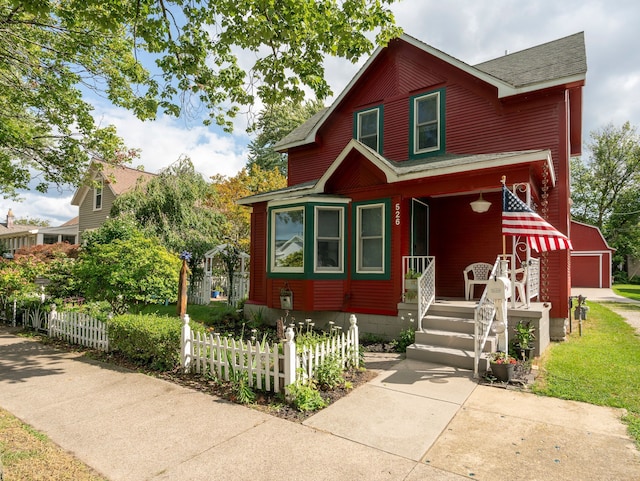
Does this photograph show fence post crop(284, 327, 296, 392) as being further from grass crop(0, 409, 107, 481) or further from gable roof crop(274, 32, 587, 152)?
gable roof crop(274, 32, 587, 152)

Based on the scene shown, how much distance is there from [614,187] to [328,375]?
146 ft

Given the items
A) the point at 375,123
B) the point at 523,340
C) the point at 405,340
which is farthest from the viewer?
the point at 375,123

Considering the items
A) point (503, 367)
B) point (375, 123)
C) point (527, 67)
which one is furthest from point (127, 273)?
point (527, 67)

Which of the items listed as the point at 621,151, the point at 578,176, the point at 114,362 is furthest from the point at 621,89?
the point at 114,362

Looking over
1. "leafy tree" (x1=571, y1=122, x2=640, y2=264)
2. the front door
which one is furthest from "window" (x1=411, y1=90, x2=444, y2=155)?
"leafy tree" (x1=571, y1=122, x2=640, y2=264)

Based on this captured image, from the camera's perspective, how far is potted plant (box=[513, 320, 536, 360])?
21.2 ft

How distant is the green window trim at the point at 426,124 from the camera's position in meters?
9.99

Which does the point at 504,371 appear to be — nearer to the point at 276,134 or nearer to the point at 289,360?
the point at 289,360

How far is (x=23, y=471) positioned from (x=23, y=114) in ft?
42.7

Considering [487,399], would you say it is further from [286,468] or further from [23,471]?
[23,471]

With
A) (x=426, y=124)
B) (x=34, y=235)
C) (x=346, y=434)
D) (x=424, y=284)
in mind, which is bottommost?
(x=346, y=434)

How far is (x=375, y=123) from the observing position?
1131 centimetres

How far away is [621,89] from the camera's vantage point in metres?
29.6

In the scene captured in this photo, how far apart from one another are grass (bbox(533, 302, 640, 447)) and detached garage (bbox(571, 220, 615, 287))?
64.8 ft
